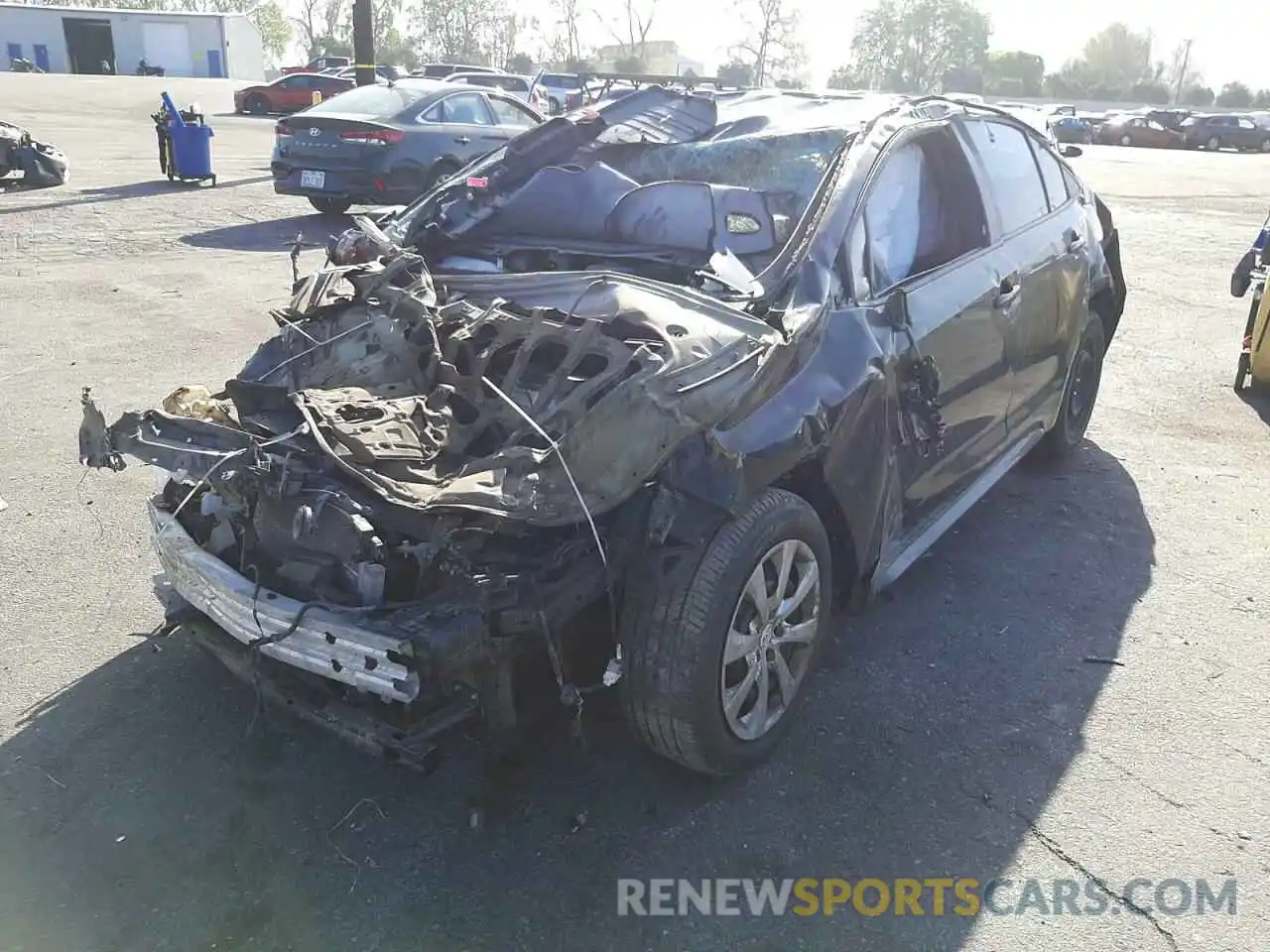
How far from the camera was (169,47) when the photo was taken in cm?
5294

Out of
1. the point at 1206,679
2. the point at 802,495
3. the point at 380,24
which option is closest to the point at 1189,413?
the point at 1206,679

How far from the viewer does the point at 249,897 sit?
8.31 feet

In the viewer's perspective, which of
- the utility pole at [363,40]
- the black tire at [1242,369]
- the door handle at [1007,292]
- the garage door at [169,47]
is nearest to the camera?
the door handle at [1007,292]

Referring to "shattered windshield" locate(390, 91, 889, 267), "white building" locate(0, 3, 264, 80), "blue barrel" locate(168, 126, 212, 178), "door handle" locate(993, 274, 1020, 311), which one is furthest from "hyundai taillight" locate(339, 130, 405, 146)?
"white building" locate(0, 3, 264, 80)

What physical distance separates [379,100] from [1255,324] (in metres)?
9.55

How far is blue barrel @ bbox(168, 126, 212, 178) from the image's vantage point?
47.6 feet

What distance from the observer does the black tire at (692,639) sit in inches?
104

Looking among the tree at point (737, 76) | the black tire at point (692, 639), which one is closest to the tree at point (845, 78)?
the tree at point (737, 76)

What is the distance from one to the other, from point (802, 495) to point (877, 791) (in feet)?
2.85

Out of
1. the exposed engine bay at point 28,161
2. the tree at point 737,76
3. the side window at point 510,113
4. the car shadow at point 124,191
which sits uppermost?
the tree at point 737,76

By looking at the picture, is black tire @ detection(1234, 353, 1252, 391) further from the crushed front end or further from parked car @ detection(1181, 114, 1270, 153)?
parked car @ detection(1181, 114, 1270, 153)

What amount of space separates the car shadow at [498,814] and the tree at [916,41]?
295 ft

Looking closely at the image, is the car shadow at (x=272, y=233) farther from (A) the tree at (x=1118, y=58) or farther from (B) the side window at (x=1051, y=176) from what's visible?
(A) the tree at (x=1118, y=58)

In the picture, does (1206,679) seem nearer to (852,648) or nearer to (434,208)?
(852,648)
